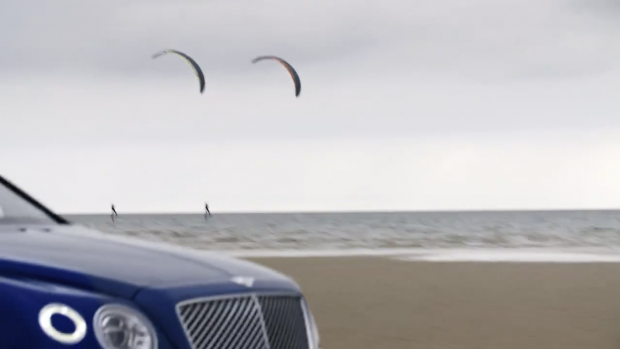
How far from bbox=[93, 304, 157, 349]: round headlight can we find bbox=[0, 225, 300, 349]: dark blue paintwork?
0.09ft

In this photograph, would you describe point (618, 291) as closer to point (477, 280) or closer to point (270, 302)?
point (477, 280)

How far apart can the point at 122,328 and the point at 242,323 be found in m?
0.59

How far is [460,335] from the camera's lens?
1020cm

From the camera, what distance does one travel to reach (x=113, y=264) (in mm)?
4074

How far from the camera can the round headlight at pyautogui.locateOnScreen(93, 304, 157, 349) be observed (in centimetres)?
365

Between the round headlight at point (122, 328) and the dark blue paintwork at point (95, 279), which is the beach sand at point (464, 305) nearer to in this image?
the dark blue paintwork at point (95, 279)

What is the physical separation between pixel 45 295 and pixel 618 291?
1227 cm

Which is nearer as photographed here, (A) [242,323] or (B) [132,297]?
(B) [132,297]

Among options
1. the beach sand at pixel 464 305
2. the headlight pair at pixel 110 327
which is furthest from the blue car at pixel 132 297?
the beach sand at pixel 464 305

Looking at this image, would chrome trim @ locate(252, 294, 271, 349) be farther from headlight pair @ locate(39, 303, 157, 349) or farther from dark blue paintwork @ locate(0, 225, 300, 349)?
headlight pair @ locate(39, 303, 157, 349)

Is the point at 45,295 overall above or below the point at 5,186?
below

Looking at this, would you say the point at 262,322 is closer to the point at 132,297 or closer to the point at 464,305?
the point at 132,297

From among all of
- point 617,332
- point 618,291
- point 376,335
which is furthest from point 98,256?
point 618,291

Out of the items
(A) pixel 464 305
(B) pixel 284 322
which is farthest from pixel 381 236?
(B) pixel 284 322
